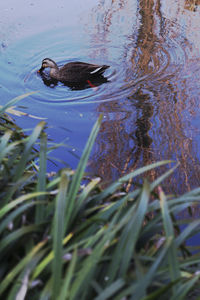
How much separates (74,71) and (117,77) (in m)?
0.61

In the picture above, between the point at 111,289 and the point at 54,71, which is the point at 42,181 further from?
the point at 54,71

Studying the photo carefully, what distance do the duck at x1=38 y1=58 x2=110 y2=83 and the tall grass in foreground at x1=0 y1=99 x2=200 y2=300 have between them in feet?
12.1

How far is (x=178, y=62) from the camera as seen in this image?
18.1 ft

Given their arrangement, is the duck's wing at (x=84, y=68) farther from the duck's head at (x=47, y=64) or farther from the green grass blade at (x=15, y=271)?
the green grass blade at (x=15, y=271)

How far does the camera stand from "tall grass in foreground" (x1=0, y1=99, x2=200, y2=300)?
1.34 m

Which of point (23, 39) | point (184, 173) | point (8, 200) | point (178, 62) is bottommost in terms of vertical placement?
point (184, 173)

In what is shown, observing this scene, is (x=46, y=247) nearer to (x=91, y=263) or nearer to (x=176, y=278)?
(x=91, y=263)

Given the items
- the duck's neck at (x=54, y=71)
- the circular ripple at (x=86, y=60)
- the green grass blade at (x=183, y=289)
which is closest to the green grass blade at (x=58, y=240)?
the green grass blade at (x=183, y=289)

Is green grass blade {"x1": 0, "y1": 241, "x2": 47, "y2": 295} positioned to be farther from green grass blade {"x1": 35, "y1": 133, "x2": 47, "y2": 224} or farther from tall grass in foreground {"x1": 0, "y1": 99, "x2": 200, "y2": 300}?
green grass blade {"x1": 35, "y1": 133, "x2": 47, "y2": 224}

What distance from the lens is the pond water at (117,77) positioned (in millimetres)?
3795

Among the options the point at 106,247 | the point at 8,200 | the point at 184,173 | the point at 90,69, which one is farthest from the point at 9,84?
the point at 106,247

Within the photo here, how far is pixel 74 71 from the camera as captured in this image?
5.55 meters

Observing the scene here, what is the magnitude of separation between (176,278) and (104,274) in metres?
0.26

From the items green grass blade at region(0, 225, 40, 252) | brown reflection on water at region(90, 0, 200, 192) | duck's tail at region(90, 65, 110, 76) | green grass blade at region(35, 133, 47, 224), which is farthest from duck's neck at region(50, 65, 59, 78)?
green grass blade at region(0, 225, 40, 252)
